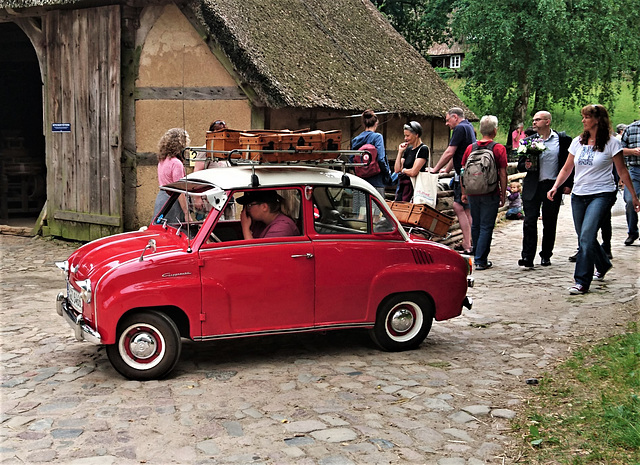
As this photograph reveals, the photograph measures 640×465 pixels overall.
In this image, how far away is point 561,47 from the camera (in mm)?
27844

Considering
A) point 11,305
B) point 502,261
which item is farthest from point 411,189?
point 11,305

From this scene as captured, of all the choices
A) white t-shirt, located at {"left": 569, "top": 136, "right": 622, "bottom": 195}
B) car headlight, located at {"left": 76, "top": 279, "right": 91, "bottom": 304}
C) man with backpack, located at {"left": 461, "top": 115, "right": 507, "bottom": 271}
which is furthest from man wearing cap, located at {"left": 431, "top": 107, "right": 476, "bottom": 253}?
car headlight, located at {"left": 76, "top": 279, "right": 91, "bottom": 304}

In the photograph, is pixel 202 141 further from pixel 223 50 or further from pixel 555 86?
pixel 555 86

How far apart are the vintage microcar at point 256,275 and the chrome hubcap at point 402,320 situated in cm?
1

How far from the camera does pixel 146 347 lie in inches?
227

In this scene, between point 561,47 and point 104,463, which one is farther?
point 561,47

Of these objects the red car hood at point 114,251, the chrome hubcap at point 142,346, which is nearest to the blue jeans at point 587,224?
the red car hood at point 114,251

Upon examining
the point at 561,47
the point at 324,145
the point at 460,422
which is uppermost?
the point at 561,47

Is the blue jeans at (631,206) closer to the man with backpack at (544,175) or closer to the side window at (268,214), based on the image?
the man with backpack at (544,175)

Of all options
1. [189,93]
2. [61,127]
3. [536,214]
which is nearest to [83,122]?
[61,127]

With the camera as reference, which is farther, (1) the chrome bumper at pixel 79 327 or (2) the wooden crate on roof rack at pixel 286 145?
(2) the wooden crate on roof rack at pixel 286 145

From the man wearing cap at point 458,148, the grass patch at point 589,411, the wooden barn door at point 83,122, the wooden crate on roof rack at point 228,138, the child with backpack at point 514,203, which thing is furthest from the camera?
the child with backpack at point 514,203

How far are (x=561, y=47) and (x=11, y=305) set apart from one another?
78.4 ft

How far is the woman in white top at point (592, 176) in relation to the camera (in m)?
8.41
